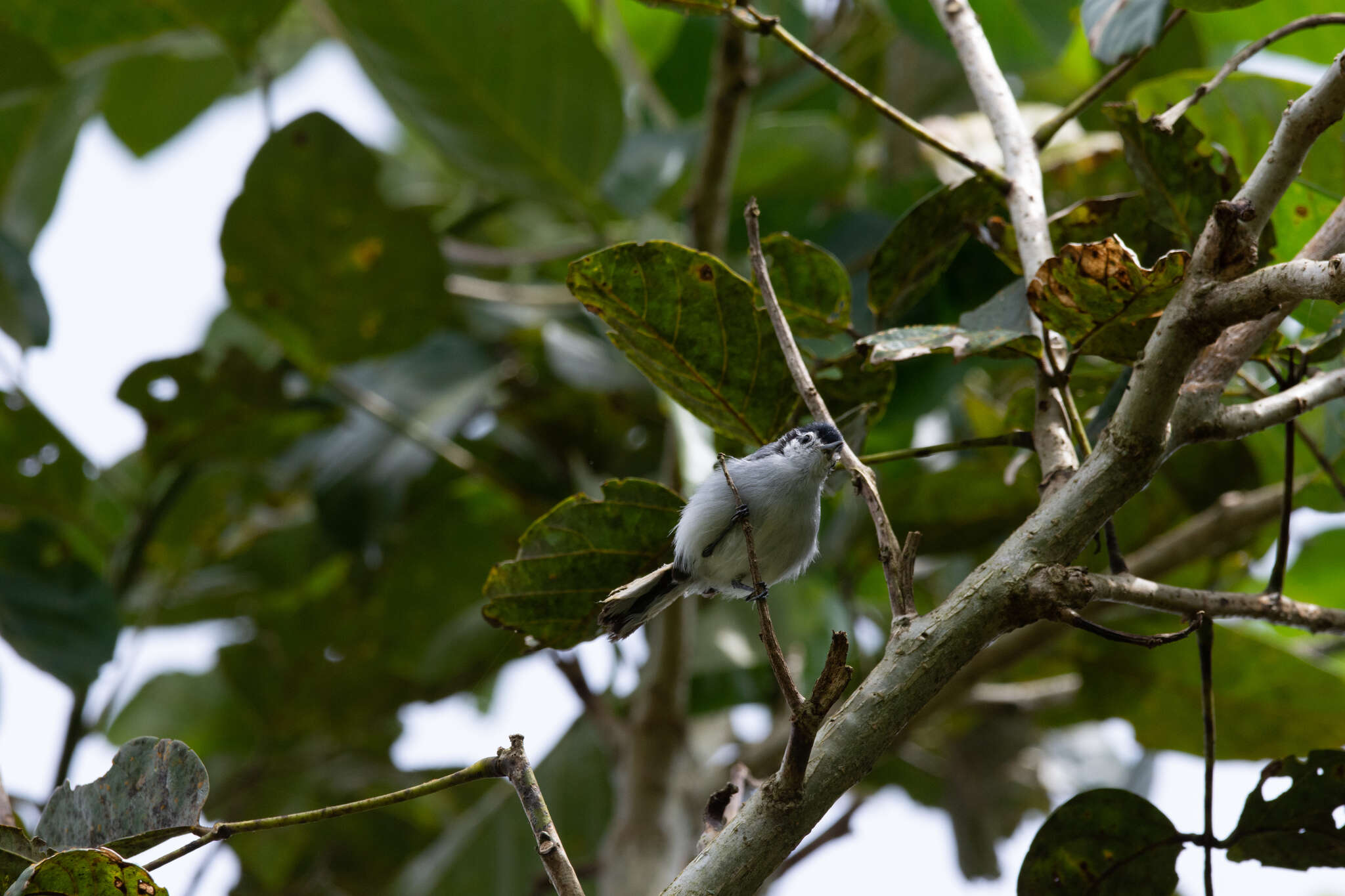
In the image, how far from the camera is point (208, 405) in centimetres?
222

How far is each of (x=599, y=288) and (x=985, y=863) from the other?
1918 millimetres

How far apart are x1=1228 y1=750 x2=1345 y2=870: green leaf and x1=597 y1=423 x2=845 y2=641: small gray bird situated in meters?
0.52

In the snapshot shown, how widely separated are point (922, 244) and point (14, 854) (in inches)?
39.9

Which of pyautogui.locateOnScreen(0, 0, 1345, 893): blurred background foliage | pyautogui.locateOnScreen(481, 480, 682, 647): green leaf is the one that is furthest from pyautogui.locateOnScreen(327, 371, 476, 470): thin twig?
pyautogui.locateOnScreen(481, 480, 682, 647): green leaf

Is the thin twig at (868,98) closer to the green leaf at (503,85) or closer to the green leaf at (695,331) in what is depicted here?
the green leaf at (695,331)

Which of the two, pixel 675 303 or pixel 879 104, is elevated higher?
pixel 879 104

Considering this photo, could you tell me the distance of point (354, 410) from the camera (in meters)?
2.36

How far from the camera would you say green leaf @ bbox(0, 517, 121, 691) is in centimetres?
169

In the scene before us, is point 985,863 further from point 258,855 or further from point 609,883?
point 258,855

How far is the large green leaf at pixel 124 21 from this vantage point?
214cm

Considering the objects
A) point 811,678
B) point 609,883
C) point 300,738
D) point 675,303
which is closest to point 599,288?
point 675,303

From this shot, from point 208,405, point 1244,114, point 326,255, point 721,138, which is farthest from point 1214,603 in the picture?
point 208,405

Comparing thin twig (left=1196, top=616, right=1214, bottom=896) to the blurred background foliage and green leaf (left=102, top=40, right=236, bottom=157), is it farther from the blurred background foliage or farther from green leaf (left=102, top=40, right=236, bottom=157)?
green leaf (left=102, top=40, right=236, bottom=157)

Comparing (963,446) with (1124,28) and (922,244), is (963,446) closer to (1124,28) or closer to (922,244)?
(922,244)
